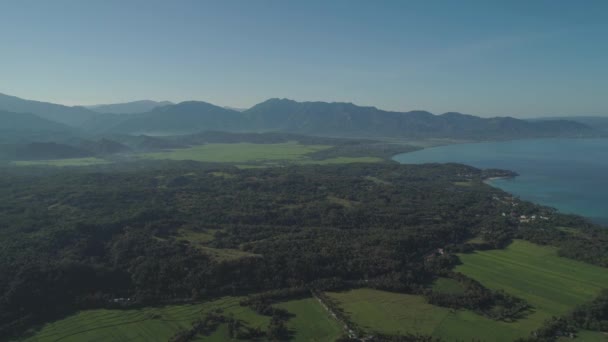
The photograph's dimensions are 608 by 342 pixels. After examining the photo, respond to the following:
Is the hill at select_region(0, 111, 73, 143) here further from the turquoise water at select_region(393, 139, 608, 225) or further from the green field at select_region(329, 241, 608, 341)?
the green field at select_region(329, 241, 608, 341)

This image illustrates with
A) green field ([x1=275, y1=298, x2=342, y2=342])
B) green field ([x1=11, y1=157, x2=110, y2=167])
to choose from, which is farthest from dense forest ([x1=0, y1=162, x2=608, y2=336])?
green field ([x1=11, y1=157, x2=110, y2=167])

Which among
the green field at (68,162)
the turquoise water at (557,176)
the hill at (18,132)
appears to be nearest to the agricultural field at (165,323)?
the turquoise water at (557,176)

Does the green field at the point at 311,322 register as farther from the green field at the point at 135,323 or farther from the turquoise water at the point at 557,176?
the turquoise water at the point at 557,176

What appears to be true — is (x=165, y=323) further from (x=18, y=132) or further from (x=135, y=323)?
(x=18, y=132)

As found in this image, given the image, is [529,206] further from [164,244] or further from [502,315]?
[164,244]

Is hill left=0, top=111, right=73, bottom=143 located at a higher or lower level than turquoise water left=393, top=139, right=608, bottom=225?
higher

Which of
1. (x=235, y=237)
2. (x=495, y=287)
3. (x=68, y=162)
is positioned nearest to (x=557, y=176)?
(x=495, y=287)
